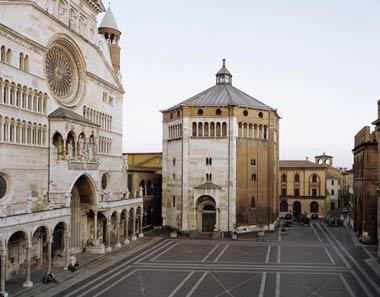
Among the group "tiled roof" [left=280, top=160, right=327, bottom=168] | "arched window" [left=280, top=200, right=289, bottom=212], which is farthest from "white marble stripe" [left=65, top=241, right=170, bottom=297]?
"tiled roof" [left=280, top=160, right=327, bottom=168]

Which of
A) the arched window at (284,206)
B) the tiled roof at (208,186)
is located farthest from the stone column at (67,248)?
the arched window at (284,206)

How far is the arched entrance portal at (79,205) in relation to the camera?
4434 centimetres

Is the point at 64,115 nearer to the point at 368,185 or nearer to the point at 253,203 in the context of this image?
the point at 253,203

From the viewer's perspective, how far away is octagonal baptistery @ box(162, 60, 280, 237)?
61719 millimetres

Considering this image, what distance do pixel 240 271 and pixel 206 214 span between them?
23.3 m

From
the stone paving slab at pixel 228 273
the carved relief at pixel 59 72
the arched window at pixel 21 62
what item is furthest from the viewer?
the carved relief at pixel 59 72

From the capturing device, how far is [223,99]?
211 feet

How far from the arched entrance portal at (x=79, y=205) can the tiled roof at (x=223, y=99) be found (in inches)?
900

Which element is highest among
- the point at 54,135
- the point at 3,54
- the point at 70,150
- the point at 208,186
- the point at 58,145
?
the point at 3,54

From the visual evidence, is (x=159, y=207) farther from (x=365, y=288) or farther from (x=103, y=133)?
(x=365, y=288)

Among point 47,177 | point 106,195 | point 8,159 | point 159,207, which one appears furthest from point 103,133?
point 159,207

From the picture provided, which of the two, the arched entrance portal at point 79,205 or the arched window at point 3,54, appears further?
the arched entrance portal at point 79,205

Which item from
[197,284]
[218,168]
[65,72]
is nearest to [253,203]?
[218,168]

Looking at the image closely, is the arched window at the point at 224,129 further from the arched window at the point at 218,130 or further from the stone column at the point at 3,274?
the stone column at the point at 3,274
